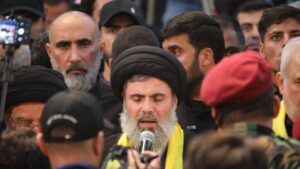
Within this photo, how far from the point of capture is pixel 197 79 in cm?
945

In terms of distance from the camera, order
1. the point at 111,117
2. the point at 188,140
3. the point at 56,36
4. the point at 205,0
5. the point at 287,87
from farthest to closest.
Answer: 1. the point at 205,0
2. the point at 56,36
3. the point at 111,117
4. the point at 287,87
5. the point at 188,140

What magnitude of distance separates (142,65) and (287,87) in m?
1.24

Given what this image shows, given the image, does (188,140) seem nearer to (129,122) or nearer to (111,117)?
(129,122)

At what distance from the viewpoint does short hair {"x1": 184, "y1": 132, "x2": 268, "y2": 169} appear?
567cm

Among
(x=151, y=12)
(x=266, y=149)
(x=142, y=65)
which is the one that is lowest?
(x=266, y=149)

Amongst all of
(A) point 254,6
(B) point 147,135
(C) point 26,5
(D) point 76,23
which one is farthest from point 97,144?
(A) point 254,6

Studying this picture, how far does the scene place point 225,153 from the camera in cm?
569

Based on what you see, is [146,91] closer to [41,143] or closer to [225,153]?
[41,143]

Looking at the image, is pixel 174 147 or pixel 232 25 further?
pixel 232 25

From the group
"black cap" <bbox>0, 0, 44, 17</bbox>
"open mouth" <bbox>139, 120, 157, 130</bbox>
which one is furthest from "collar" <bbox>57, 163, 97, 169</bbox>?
"black cap" <bbox>0, 0, 44, 17</bbox>

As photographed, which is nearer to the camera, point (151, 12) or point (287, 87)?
point (287, 87)

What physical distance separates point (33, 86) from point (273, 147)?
8.10ft

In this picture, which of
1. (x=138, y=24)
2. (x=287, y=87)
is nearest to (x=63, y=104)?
(x=287, y=87)

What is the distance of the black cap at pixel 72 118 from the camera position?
599 centimetres
